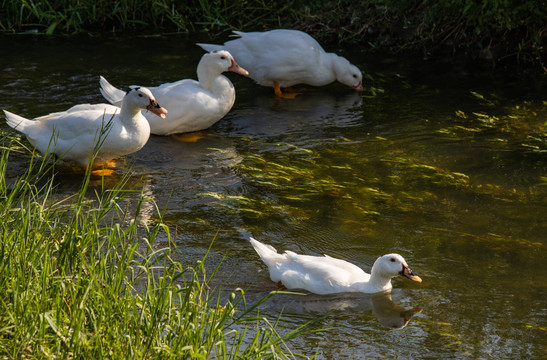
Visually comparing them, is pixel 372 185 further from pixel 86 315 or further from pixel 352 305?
pixel 86 315

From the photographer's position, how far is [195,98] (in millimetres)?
Answer: 7418

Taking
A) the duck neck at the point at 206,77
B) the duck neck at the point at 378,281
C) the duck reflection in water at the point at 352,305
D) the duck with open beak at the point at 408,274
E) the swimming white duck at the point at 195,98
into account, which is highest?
the duck neck at the point at 206,77

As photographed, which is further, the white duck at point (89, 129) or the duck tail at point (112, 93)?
the duck tail at point (112, 93)

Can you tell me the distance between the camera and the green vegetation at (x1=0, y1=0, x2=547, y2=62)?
30.3ft

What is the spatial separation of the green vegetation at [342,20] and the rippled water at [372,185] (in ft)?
1.68

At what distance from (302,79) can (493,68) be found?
2.54 m

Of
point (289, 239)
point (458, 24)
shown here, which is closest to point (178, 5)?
point (458, 24)

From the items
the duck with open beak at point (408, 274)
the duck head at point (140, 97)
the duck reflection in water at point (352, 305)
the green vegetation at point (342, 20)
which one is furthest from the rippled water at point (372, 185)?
the duck head at point (140, 97)

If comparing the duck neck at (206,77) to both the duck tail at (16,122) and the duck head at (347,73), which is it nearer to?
the duck head at (347,73)

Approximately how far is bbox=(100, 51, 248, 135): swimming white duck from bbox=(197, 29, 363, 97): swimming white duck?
98cm

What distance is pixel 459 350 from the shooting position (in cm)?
402

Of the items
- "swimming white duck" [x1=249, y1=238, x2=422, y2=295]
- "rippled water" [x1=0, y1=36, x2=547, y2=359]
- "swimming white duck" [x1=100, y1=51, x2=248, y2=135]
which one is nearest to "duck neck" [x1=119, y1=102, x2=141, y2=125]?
"rippled water" [x1=0, y1=36, x2=547, y2=359]

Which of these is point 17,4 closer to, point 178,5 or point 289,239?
point 178,5

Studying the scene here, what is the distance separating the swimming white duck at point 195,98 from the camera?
7.38 meters
